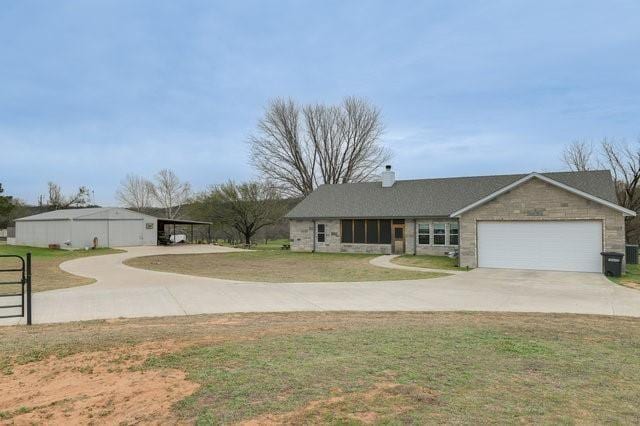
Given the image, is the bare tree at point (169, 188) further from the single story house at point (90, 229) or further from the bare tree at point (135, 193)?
the single story house at point (90, 229)

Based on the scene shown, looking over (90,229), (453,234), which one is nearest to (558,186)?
(453,234)

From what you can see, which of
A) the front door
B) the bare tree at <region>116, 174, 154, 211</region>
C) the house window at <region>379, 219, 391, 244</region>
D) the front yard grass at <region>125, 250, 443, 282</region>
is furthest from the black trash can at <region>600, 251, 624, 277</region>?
the bare tree at <region>116, 174, 154, 211</region>

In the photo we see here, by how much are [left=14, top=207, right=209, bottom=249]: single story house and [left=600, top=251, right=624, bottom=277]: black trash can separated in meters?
32.9

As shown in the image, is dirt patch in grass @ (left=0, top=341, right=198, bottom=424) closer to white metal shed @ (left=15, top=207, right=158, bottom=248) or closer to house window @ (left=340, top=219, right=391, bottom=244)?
house window @ (left=340, top=219, right=391, bottom=244)

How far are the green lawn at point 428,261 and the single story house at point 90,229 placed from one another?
23567 mm

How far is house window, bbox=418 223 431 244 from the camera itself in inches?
1059

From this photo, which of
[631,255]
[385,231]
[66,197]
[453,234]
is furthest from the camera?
[66,197]

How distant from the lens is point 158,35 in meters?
18.6

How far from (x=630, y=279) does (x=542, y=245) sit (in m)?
3.47

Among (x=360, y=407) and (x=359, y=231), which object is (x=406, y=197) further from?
(x=360, y=407)

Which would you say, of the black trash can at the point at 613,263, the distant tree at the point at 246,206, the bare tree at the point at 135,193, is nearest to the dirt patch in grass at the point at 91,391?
the black trash can at the point at 613,263

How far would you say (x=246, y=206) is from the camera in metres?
42.9

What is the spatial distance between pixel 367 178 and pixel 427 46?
89.6ft

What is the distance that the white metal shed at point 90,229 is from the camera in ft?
113
